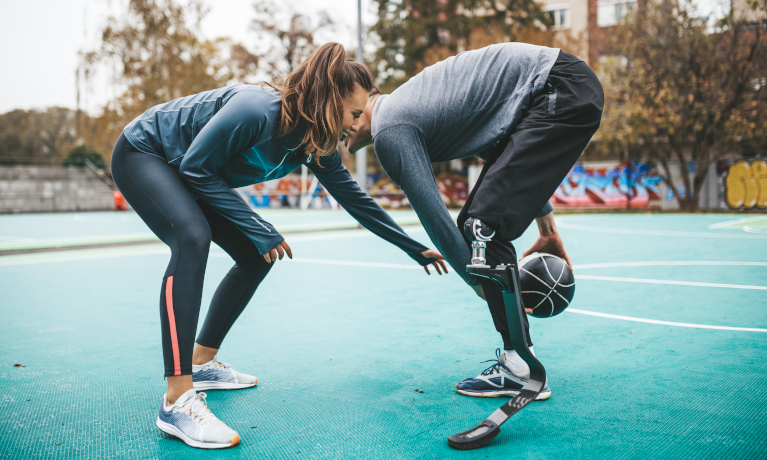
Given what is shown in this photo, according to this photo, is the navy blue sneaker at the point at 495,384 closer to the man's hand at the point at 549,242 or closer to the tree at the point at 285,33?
the man's hand at the point at 549,242

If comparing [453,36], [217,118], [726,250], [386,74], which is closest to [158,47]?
[386,74]

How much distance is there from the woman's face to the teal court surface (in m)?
1.24

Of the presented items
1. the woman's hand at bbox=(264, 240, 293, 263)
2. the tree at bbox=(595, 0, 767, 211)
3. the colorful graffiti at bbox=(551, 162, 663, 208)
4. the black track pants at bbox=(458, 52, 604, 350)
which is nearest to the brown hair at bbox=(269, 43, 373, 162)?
the woman's hand at bbox=(264, 240, 293, 263)

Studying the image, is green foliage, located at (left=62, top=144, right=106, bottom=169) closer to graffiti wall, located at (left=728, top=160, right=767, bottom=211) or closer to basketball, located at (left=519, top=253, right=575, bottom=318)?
graffiti wall, located at (left=728, top=160, right=767, bottom=211)

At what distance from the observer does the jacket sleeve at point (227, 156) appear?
215 cm

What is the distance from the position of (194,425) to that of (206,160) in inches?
41.1

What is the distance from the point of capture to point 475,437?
2.04 metres

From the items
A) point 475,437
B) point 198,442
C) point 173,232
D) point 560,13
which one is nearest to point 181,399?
point 198,442

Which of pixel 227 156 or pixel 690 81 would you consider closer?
pixel 227 156

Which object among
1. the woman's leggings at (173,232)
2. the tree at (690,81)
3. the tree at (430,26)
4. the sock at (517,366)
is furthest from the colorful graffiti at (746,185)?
the woman's leggings at (173,232)

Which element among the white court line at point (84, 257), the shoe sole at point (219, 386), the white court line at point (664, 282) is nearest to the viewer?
the shoe sole at point (219, 386)

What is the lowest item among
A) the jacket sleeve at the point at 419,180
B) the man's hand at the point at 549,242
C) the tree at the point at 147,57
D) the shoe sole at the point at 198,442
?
the shoe sole at the point at 198,442

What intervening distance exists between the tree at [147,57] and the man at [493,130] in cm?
2804

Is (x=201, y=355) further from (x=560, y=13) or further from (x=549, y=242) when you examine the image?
(x=560, y=13)
